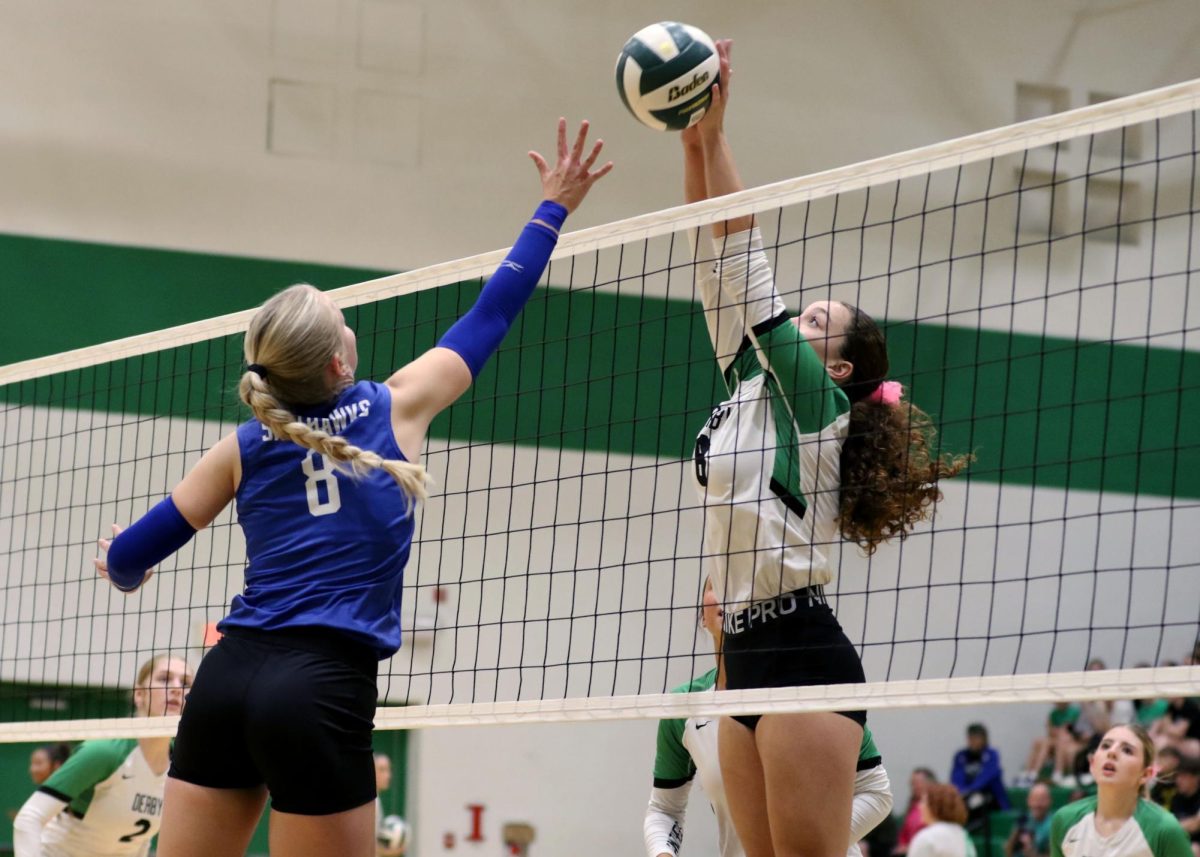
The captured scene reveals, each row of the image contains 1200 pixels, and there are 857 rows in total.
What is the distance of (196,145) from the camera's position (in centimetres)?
1196

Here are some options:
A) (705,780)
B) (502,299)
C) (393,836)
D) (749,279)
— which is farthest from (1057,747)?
(502,299)

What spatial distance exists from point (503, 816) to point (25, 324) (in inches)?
209

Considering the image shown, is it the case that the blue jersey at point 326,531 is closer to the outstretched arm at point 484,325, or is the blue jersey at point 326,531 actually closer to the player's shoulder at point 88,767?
the outstretched arm at point 484,325

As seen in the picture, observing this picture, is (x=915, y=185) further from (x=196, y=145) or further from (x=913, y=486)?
(x=913, y=486)

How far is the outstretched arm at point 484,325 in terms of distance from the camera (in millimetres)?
3469

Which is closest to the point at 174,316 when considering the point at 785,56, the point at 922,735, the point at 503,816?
the point at 503,816

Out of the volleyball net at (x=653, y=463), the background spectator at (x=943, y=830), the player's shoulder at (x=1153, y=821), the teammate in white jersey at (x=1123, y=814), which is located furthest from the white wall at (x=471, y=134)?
the player's shoulder at (x=1153, y=821)

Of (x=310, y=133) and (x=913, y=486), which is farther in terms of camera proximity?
(x=310, y=133)

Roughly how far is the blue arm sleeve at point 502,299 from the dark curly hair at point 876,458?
90 cm

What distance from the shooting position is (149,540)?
3.45 metres

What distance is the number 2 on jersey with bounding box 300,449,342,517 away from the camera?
3322 mm

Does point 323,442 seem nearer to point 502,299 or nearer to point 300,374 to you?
point 300,374

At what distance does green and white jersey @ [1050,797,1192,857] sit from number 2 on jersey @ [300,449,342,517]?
17.2ft

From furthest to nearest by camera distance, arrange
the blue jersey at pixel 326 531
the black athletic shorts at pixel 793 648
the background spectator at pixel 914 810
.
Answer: the background spectator at pixel 914 810 < the black athletic shorts at pixel 793 648 < the blue jersey at pixel 326 531
